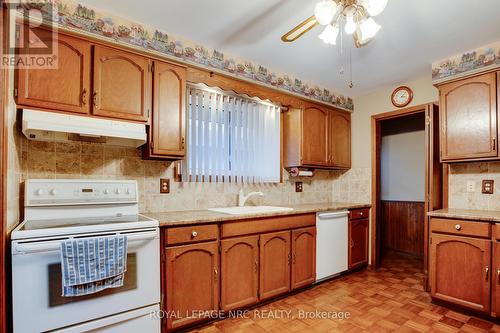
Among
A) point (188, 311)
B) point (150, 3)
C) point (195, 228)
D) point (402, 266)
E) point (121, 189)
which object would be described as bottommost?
point (402, 266)

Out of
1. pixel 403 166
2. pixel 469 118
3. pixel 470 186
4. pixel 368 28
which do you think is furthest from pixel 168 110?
pixel 403 166

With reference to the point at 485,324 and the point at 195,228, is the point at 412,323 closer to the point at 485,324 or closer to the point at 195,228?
the point at 485,324

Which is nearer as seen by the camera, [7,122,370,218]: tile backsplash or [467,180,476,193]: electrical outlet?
[7,122,370,218]: tile backsplash

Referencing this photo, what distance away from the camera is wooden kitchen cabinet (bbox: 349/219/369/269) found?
3207mm

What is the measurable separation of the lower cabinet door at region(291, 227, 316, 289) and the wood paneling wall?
2113 millimetres

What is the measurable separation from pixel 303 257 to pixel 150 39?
7.83 feet

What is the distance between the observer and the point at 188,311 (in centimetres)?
192

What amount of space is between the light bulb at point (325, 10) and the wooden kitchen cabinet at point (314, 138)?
5.83 feet

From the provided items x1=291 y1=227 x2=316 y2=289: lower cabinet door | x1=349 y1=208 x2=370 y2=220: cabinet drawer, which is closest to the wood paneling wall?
x1=349 y1=208 x2=370 y2=220: cabinet drawer

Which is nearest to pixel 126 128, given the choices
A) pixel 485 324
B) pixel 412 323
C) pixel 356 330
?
pixel 356 330

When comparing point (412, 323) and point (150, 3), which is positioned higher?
point (150, 3)

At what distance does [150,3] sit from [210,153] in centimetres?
128

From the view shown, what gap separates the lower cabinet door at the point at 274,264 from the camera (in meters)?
2.34

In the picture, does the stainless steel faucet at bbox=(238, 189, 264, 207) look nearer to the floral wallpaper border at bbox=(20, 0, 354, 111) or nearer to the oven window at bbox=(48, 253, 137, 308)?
the floral wallpaper border at bbox=(20, 0, 354, 111)
